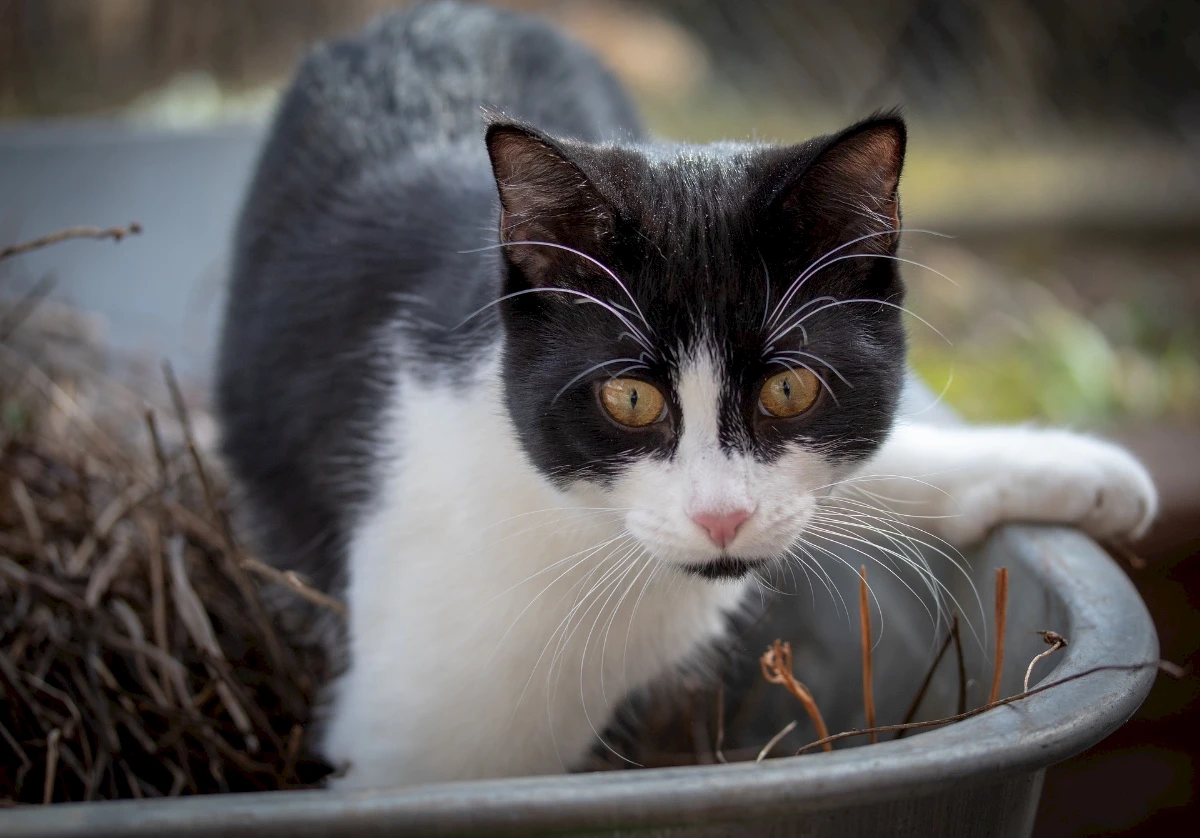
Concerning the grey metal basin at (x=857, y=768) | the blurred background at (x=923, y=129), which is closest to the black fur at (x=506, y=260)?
the grey metal basin at (x=857, y=768)

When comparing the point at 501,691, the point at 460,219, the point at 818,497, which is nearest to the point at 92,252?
the point at 460,219

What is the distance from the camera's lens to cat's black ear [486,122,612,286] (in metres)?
0.93

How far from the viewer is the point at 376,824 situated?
25.6 inches

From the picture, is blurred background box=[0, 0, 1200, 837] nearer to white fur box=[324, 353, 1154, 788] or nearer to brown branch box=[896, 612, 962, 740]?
white fur box=[324, 353, 1154, 788]

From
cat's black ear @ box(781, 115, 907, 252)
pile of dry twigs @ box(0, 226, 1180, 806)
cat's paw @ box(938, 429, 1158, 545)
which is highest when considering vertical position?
cat's black ear @ box(781, 115, 907, 252)

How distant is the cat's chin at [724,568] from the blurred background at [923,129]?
146 cm

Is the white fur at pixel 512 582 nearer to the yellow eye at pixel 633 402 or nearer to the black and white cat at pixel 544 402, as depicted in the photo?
the black and white cat at pixel 544 402

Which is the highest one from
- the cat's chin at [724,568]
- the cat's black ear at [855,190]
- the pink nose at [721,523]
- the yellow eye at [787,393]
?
the cat's black ear at [855,190]

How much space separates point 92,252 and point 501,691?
2.04 m

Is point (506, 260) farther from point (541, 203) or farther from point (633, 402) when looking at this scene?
point (633, 402)

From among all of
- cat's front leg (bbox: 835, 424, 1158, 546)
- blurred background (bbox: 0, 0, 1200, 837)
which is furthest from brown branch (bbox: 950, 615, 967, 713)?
blurred background (bbox: 0, 0, 1200, 837)

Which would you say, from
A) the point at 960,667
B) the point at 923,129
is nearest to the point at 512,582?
the point at 960,667

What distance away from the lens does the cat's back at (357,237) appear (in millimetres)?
1338

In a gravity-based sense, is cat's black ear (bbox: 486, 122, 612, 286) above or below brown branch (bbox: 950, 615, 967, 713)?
above
